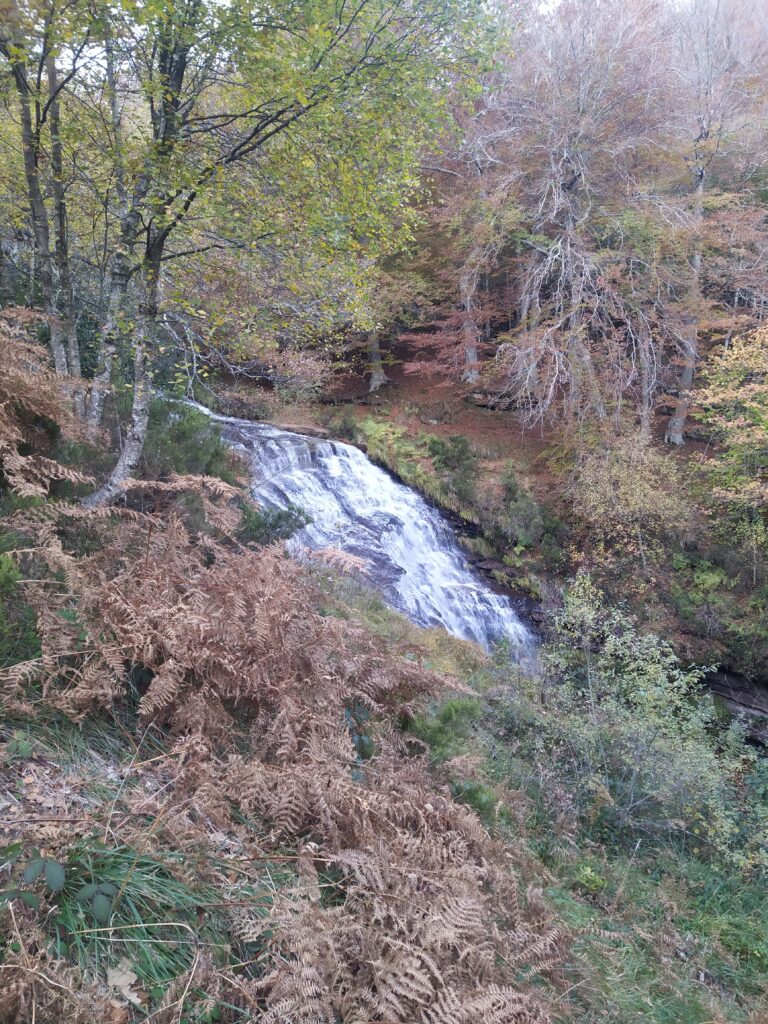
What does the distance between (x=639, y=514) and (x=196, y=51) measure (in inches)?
408

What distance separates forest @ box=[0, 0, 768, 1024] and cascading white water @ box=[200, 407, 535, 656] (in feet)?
0.30

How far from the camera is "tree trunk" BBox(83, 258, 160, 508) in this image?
507 cm

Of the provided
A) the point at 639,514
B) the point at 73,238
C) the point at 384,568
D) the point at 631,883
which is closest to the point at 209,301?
the point at 73,238

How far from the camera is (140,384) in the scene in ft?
17.0

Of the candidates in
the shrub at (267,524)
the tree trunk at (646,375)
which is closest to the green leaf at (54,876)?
the shrub at (267,524)

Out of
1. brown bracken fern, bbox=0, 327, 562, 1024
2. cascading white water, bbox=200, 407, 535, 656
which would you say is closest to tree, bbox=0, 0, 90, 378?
brown bracken fern, bbox=0, 327, 562, 1024

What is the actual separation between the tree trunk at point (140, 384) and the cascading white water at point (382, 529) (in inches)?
149

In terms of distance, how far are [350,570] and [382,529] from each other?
4.51 m

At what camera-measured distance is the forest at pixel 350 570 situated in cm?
200

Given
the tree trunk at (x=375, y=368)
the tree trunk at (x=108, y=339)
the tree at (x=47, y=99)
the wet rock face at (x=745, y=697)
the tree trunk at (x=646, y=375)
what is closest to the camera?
the tree at (x=47, y=99)

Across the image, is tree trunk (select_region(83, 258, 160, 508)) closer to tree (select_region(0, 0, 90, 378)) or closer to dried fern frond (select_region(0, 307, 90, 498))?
dried fern frond (select_region(0, 307, 90, 498))

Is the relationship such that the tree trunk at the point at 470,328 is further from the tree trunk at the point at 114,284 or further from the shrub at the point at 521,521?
the tree trunk at the point at 114,284

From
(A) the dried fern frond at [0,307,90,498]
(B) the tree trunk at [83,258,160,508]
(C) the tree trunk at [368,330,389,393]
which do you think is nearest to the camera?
(A) the dried fern frond at [0,307,90,498]

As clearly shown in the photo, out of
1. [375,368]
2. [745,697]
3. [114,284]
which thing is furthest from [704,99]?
[114,284]
